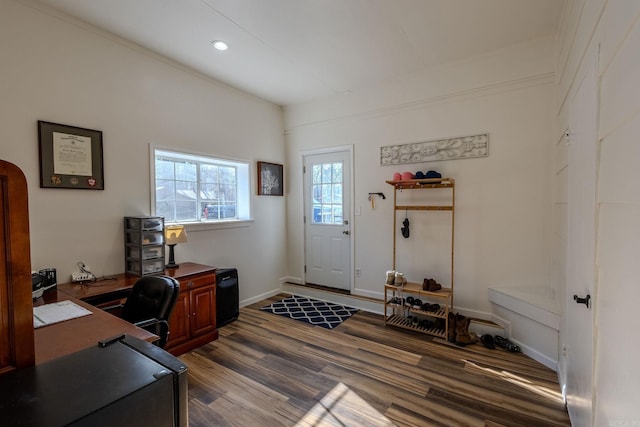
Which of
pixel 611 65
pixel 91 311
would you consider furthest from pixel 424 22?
pixel 91 311

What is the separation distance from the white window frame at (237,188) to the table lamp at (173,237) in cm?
24

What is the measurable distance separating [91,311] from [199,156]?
2.16 metres

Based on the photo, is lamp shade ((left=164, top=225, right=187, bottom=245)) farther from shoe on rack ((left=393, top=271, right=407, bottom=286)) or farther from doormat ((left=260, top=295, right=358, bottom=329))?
shoe on rack ((left=393, top=271, right=407, bottom=286))

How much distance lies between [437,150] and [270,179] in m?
2.36

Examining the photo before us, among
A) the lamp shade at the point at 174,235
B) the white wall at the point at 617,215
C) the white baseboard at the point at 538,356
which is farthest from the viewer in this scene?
the lamp shade at the point at 174,235

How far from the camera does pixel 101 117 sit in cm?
266

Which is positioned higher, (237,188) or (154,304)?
(237,188)

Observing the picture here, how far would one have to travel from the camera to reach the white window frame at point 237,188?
3.05m

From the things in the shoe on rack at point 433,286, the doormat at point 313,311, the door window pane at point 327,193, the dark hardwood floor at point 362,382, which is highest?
the door window pane at point 327,193

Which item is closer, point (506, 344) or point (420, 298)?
point (506, 344)

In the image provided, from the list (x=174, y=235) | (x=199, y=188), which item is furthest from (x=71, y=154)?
(x=199, y=188)

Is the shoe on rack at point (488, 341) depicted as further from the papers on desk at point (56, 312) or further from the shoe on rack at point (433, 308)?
the papers on desk at point (56, 312)

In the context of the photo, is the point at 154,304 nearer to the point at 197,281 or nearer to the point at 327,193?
the point at 197,281

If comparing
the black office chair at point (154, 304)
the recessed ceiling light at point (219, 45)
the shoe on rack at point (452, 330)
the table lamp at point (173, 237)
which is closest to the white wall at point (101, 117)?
the table lamp at point (173, 237)
